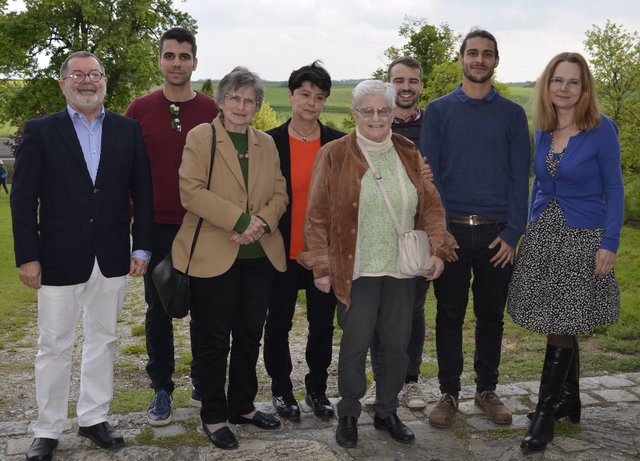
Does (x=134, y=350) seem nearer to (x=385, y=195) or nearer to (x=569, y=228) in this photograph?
(x=385, y=195)

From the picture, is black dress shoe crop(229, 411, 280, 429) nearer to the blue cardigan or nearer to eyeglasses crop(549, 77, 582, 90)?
the blue cardigan

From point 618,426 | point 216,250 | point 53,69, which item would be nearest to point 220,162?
point 216,250

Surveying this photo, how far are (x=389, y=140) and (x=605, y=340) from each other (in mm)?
4424

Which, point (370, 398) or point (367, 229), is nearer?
point (367, 229)

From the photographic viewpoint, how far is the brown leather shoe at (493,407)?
5160mm

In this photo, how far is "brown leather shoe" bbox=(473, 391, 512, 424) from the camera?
16.9 ft

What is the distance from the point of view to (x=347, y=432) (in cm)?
477

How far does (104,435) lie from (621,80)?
1650cm

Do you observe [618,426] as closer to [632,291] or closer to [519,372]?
[519,372]

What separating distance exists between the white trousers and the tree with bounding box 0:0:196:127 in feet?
98.7

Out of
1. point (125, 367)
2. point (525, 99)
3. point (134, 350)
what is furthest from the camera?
point (525, 99)

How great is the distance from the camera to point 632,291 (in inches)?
423

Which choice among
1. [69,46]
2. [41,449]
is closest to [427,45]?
[69,46]

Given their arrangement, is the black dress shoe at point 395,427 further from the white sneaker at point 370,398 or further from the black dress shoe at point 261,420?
the black dress shoe at point 261,420
